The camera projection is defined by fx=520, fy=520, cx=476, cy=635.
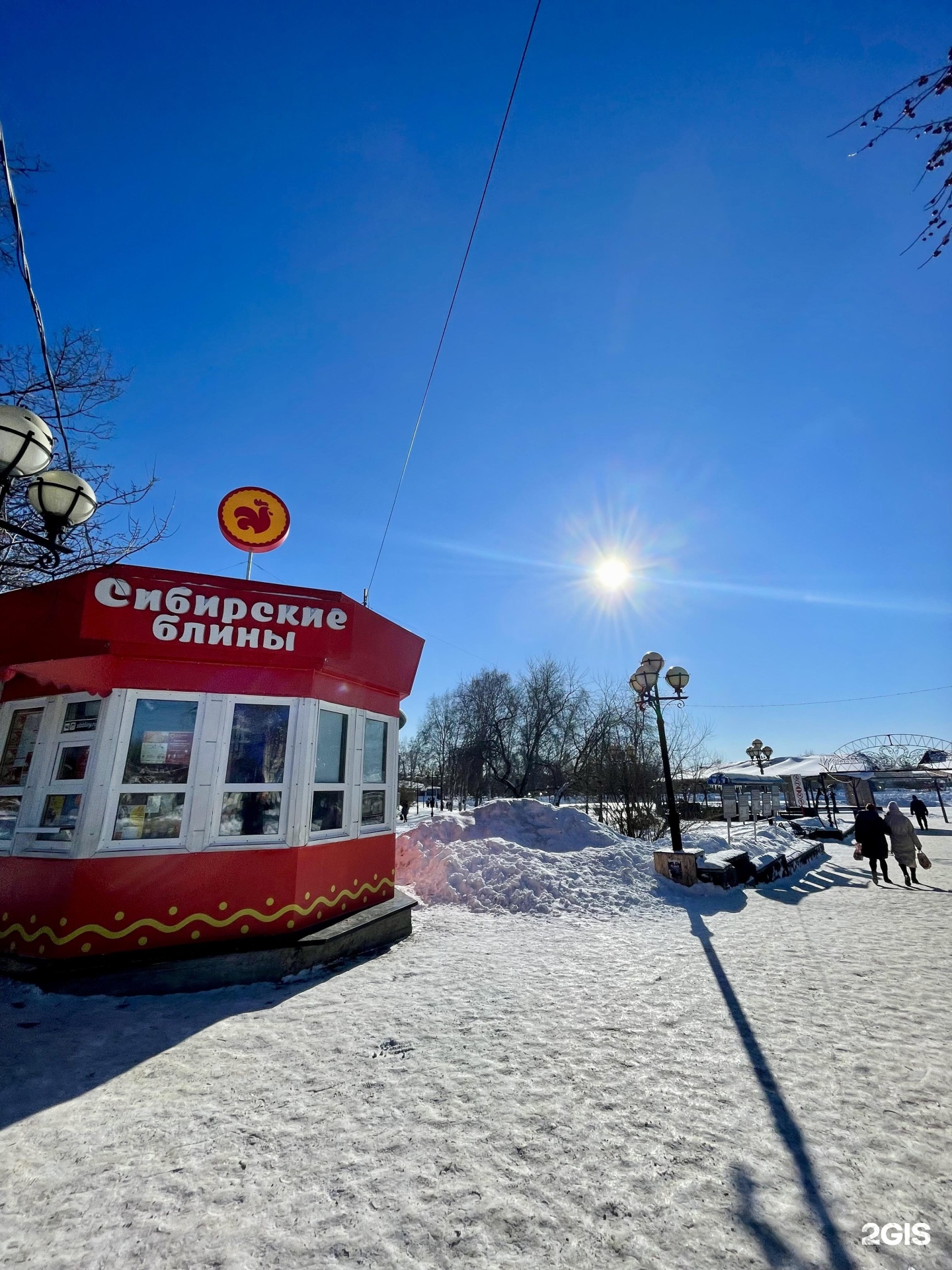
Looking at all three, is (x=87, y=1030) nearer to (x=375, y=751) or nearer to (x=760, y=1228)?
(x=375, y=751)

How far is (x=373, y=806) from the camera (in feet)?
26.2

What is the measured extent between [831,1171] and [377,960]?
4977 mm

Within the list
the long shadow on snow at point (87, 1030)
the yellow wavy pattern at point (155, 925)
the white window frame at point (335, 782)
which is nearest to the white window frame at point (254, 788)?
the white window frame at point (335, 782)

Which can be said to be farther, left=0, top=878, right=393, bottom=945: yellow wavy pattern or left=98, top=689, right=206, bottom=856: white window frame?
left=98, top=689, right=206, bottom=856: white window frame

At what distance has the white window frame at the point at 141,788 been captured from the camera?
5.75 m

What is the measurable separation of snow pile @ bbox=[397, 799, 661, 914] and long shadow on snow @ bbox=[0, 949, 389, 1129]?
14.7 ft

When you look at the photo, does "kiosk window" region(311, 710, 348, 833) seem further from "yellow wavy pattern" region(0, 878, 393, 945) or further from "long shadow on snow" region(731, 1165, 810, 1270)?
"long shadow on snow" region(731, 1165, 810, 1270)

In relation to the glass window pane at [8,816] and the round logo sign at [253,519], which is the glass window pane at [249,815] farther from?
the round logo sign at [253,519]

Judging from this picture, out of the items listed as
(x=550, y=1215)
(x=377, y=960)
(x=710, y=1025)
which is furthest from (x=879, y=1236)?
(x=377, y=960)

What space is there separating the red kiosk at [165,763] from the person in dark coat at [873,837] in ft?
42.9

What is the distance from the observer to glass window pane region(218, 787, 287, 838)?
20.5 ft

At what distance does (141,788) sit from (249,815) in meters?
1.23

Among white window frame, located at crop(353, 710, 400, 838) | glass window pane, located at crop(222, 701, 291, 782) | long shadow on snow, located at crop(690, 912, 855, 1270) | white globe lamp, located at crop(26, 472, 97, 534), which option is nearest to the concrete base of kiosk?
glass window pane, located at crop(222, 701, 291, 782)

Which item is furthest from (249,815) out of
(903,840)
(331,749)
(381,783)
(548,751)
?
(548,751)
